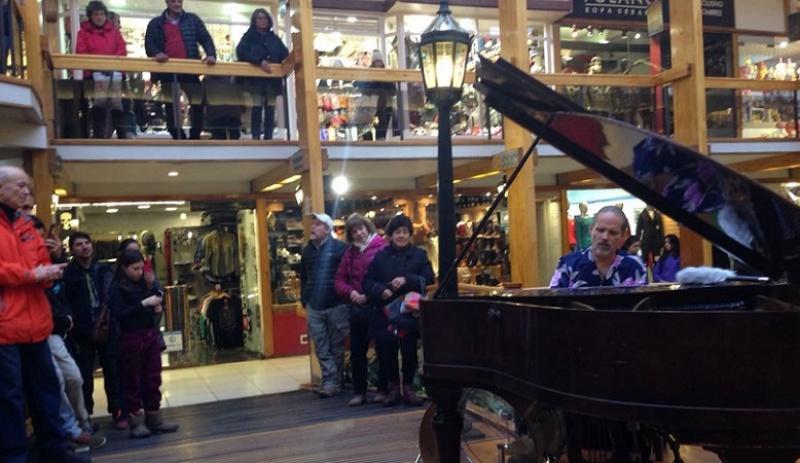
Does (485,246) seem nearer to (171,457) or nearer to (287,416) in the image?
(287,416)

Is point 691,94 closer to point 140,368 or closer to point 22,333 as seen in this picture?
point 140,368

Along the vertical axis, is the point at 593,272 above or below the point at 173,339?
above

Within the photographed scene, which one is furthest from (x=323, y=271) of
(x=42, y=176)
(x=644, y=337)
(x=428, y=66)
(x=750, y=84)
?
(x=750, y=84)

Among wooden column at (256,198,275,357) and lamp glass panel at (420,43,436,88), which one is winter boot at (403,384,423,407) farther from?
wooden column at (256,198,275,357)

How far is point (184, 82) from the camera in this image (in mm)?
7754

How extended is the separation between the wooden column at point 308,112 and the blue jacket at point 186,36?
3.85 ft

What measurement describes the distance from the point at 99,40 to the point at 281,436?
16.7ft

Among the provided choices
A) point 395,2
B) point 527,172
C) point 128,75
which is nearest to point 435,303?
point 527,172

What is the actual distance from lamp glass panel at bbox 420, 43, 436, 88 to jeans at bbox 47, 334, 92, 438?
3.20m

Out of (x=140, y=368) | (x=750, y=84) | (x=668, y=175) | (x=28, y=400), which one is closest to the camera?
(x=668, y=175)

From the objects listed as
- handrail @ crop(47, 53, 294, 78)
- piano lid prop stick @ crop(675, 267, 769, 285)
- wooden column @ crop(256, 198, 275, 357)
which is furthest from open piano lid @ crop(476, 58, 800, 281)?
wooden column @ crop(256, 198, 275, 357)

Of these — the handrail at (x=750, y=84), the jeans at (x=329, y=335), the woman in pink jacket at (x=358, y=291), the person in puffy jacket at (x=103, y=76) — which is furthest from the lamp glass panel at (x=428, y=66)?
the handrail at (x=750, y=84)

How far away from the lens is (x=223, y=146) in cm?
756

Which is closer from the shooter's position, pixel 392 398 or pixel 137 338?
pixel 137 338
